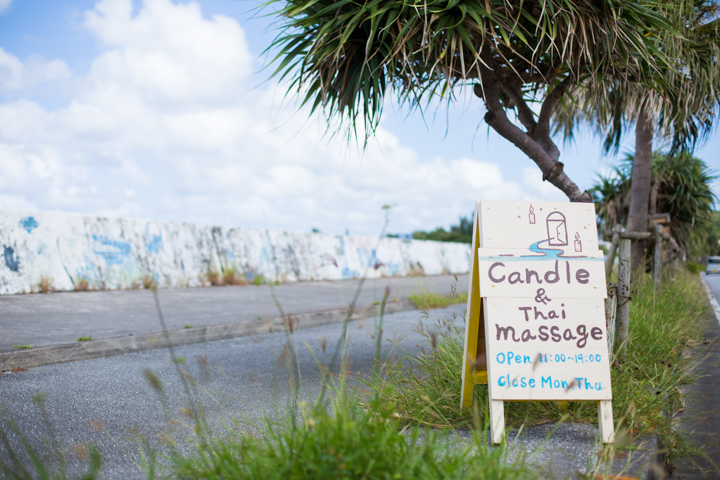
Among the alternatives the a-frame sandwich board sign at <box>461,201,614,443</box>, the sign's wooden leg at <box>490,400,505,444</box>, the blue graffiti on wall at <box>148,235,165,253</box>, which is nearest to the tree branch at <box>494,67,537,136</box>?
the a-frame sandwich board sign at <box>461,201,614,443</box>

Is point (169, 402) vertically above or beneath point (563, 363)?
beneath

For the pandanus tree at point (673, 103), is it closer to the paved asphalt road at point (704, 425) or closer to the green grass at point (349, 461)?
the paved asphalt road at point (704, 425)

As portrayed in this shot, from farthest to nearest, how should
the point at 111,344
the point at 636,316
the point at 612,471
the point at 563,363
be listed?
the point at 111,344 → the point at 636,316 → the point at 563,363 → the point at 612,471

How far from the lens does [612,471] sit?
217 centimetres

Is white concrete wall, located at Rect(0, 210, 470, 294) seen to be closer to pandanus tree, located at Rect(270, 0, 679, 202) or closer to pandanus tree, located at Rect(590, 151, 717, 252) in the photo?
pandanus tree, located at Rect(270, 0, 679, 202)

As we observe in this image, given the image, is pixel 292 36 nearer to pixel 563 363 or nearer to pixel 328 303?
pixel 563 363

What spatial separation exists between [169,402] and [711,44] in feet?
26.9

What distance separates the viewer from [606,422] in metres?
2.51

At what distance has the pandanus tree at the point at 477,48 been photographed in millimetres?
3746

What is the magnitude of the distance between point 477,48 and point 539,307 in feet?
8.42

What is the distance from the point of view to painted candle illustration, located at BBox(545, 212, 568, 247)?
2.84 metres

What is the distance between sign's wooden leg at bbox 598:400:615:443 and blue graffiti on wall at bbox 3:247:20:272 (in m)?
8.26

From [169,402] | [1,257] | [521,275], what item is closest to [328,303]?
[1,257]

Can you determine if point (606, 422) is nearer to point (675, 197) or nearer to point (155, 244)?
point (155, 244)
